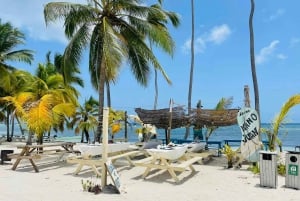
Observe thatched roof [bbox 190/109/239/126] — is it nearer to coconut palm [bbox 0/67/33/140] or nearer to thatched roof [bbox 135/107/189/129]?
thatched roof [bbox 135/107/189/129]

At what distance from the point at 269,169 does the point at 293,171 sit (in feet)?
1.69

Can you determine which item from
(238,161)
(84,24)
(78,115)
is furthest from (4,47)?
(238,161)

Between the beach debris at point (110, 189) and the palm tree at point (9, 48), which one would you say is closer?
the beach debris at point (110, 189)

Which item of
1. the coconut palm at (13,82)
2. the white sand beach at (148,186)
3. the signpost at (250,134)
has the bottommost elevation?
the white sand beach at (148,186)

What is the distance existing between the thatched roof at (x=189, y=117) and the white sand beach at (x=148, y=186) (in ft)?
9.00

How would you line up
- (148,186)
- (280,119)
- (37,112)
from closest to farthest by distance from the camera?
1. (148,186)
2. (280,119)
3. (37,112)

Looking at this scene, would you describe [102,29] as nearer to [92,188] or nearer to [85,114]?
[92,188]

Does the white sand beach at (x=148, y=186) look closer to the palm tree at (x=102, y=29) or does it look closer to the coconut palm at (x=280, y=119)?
the coconut palm at (x=280, y=119)

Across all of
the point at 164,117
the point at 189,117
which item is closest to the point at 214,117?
the point at 189,117

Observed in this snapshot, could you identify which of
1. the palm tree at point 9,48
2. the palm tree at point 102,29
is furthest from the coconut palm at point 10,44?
the palm tree at point 102,29

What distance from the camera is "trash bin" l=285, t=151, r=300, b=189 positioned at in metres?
7.71

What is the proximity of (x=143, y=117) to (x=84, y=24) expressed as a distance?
15.0 feet

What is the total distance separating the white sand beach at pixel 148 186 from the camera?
22.4 feet

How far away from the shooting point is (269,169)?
7859 millimetres
